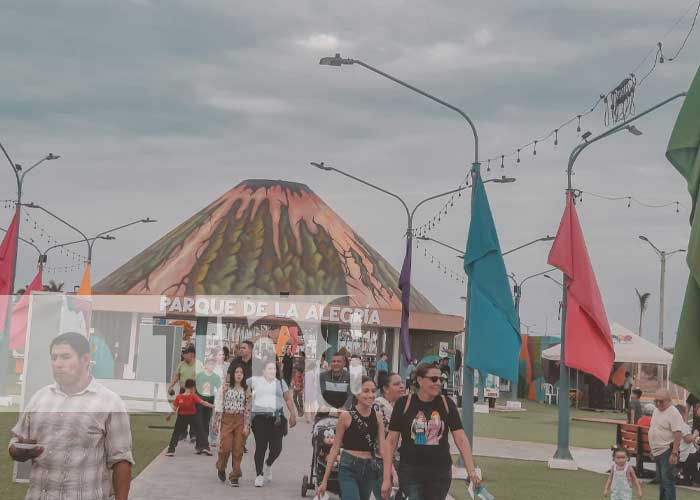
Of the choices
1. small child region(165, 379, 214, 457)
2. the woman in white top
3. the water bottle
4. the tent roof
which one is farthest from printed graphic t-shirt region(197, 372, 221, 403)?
the tent roof

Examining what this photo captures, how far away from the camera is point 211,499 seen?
41.4 ft

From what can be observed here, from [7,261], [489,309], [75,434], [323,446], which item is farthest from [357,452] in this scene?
[7,261]

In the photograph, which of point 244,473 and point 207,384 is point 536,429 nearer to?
point 207,384

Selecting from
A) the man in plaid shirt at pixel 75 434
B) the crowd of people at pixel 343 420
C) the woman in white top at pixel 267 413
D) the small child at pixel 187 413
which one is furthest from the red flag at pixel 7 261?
the man in plaid shirt at pixel 75 434

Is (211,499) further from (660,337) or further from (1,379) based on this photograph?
(660,337)

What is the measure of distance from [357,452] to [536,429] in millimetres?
23326

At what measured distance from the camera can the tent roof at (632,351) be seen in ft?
142

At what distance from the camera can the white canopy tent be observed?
4319cm

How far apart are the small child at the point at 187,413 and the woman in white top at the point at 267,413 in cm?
321

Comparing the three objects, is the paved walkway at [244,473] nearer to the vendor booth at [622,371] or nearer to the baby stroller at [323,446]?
the baby stroller at [323,446]

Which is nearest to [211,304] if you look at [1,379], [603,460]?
[1,379]

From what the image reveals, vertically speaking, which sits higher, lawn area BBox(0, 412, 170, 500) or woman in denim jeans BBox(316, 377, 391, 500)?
woman in denim jeans BBox(316, 377, 391, 500)

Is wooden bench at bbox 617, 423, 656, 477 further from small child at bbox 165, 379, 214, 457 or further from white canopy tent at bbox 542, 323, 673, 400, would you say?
white canopy tent at bbox 542, 323, 673, 400

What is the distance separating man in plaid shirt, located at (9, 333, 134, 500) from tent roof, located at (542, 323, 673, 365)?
39048 millimetres
